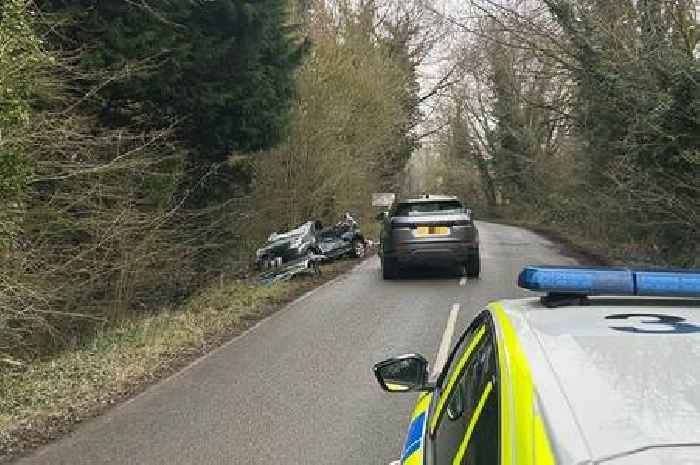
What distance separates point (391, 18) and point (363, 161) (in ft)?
55.7

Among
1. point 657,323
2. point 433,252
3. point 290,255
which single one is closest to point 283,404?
point 657,323

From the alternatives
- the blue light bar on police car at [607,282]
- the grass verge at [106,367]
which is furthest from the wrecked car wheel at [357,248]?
the blue light bar on police car at [607,282]

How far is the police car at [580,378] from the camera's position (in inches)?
66.3

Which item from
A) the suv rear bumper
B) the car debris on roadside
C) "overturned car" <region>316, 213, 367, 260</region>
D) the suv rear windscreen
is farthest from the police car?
"overturned car" <region>316, 213, 367, 260</region>

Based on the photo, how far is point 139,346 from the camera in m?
9.45

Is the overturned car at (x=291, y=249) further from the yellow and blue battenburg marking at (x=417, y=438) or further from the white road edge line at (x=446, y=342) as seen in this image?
the yellow and blue battenburg marking at (x=417, y=438)

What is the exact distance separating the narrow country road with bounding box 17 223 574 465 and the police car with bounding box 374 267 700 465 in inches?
109

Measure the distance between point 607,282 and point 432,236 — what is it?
13.3m

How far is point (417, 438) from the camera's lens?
3357mm

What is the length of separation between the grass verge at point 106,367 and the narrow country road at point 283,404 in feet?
0.81

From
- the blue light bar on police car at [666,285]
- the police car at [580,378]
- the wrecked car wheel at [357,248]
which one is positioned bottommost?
the wrecked car wheel at [357,248]

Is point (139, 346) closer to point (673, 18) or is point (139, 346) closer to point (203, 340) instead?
point (203, 340)

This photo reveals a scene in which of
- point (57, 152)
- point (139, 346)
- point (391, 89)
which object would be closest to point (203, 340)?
point (139, 346)

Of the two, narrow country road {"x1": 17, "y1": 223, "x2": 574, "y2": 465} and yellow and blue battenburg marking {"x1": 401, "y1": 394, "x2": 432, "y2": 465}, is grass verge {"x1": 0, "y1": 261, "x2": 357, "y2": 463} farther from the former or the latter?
yellow and blue battenburg marking {"x1": 401, "y1": 394, "x2": 432, "y2": 465}
